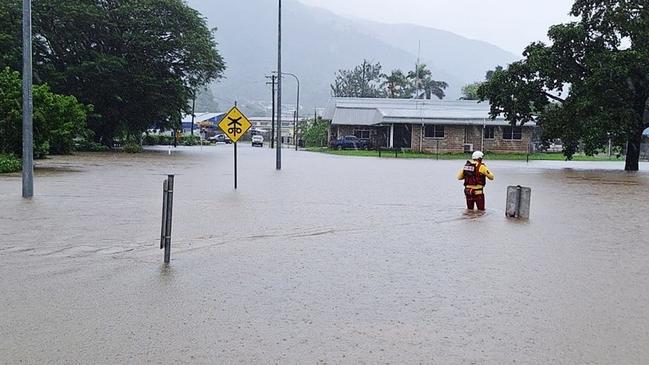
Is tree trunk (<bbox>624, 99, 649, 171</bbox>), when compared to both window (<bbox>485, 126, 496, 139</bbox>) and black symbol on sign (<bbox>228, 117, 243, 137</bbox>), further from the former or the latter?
window (<bbox>485, 126, 496, 139</bbox>)

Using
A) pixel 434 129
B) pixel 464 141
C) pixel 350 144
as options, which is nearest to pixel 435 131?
pixel 434 129

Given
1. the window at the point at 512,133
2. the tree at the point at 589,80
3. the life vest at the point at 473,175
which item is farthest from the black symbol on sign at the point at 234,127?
the window at the point at 512,133

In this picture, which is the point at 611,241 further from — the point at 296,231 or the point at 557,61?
the point at 557,61

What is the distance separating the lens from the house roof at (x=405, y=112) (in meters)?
61.7

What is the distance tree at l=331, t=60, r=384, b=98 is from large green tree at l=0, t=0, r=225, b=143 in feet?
259

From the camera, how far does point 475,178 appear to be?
15164 millimetres

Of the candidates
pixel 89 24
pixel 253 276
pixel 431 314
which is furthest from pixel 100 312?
pixel 89 24

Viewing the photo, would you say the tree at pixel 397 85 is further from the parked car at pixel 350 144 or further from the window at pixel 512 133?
the window at pixel 512 133

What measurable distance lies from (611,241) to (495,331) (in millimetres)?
6221

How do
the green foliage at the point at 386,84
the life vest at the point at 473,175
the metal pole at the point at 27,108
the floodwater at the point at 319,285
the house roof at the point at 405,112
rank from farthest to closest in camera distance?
the green foliage at the point at 386,84
the house roof at the point at 405,112
the metal pole at the point at 27,108
the life vest at the point at 473,175
the floodwater at the point at 319,285

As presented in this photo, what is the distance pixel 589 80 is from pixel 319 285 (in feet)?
98.1

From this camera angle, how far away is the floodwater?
18.0 ft

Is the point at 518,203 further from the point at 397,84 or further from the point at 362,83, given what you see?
the point at 362,83

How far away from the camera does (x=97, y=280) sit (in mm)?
7730
